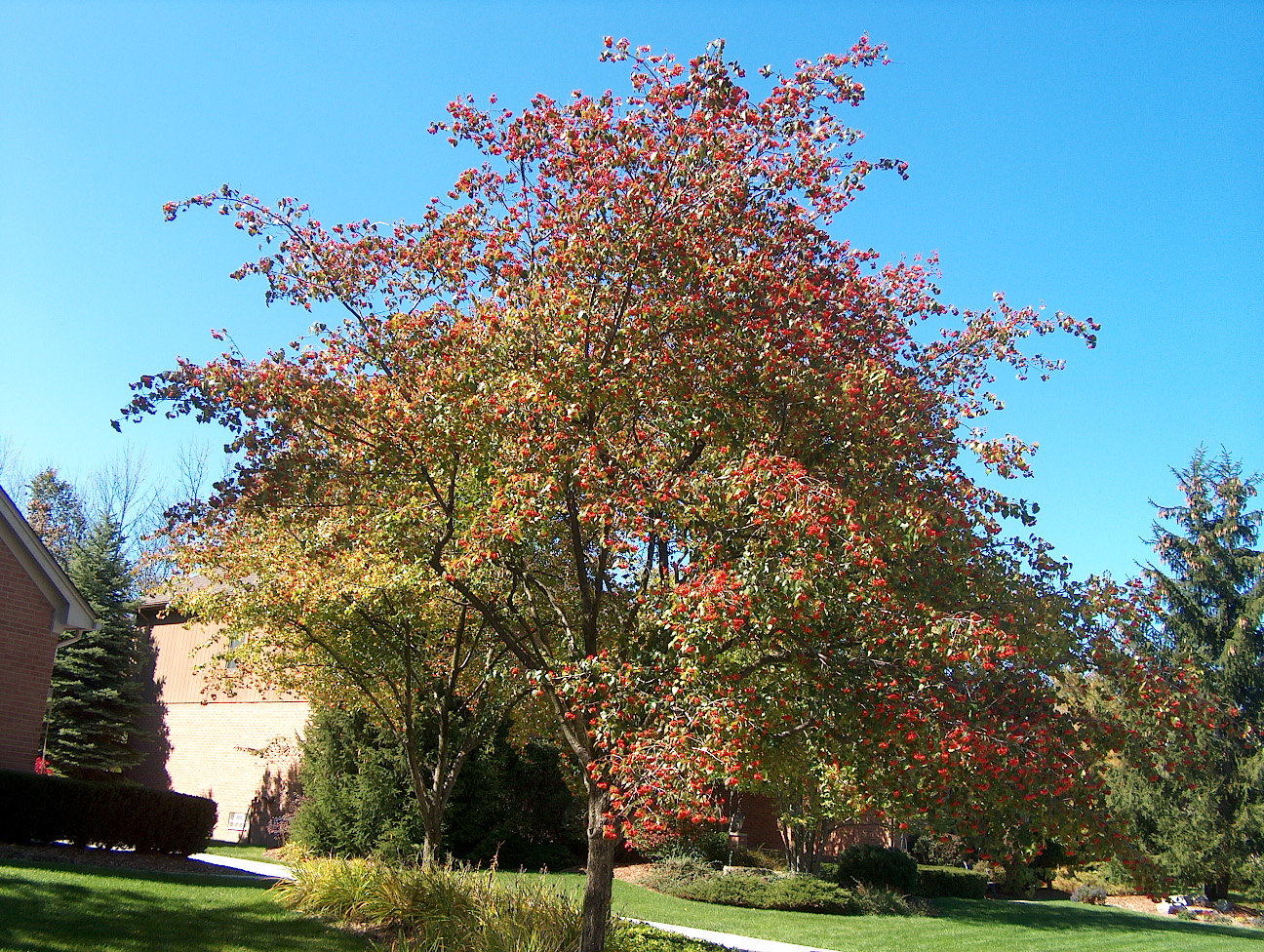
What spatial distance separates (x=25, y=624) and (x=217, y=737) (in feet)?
40.4

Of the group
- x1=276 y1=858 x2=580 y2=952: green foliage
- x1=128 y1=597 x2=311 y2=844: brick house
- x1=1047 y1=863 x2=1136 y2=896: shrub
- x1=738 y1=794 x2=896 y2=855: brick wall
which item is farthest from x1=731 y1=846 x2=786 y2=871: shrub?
x1=276 y1=858 x2=580 y2=952: green foliage

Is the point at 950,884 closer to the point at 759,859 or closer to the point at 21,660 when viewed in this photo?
the point at 759,859

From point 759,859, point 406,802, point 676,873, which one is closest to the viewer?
point 406,802

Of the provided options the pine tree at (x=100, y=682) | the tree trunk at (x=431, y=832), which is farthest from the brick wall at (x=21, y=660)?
the pine tree at (x=100, y=682)

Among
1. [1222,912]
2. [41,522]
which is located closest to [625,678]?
[1222,912]

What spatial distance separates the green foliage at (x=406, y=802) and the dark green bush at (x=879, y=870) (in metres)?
6.68

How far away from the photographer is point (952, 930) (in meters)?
17.2

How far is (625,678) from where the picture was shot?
7418mm

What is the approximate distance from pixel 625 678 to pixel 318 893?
21.3 feet

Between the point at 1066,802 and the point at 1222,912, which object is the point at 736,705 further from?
the point at 1222,912

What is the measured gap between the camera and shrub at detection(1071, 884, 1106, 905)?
26734 millimetres

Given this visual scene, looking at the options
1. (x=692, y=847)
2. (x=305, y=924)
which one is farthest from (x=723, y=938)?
(x=692, y=847)

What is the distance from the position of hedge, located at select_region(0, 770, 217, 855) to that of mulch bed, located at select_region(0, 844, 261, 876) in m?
0.17

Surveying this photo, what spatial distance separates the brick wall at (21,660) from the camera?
14695 mm
